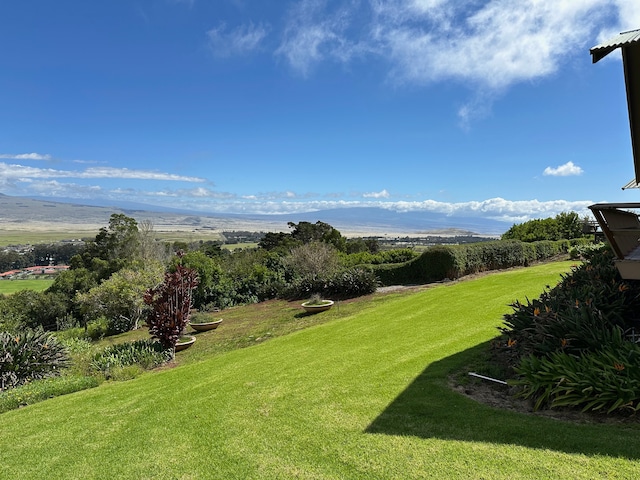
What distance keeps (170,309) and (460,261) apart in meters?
12.4

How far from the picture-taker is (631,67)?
3223 millimetres

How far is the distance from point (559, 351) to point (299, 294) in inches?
605

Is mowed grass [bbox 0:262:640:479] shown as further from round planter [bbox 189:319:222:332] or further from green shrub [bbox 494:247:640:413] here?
round planter [bbox 189:319:222:332]

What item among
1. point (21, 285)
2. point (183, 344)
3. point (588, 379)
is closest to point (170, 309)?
point (183, 344)

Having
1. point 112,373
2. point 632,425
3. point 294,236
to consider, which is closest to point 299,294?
point 112,373

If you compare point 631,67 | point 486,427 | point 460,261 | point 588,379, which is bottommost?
point 486,427

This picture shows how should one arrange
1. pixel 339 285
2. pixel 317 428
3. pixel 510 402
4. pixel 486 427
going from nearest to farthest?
1. pixel 486 427
2. pixel 317 428
3. pixel 510 402
4. pixel 339 285

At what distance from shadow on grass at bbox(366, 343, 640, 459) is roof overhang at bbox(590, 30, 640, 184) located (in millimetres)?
2700

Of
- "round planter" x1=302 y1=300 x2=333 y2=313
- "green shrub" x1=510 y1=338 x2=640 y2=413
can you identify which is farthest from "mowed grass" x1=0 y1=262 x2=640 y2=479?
"round planter" x1=302 y1=300 x2=333 y2=313

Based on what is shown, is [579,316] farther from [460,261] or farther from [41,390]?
[460,261]

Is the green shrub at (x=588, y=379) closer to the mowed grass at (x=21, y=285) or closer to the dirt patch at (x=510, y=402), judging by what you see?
the dirt patch at (x=510, y=402)

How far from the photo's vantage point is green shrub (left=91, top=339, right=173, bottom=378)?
30.9ft

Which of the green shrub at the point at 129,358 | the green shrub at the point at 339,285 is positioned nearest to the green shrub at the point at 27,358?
the green shrub at the point at 129,358

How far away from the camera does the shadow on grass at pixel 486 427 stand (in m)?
3.16
